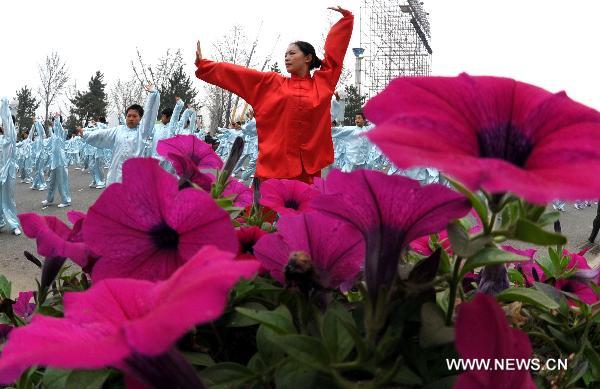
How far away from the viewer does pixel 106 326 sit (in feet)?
1.01

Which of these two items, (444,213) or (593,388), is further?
(593,388)

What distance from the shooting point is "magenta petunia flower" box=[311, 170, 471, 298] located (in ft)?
1.21

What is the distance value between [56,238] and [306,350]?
264mm

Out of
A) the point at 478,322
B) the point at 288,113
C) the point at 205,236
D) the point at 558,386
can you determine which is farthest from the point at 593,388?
the point at 288,113

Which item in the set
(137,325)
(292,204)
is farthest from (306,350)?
(292,204)

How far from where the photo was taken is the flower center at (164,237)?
16.8 inches

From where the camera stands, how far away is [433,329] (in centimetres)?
37

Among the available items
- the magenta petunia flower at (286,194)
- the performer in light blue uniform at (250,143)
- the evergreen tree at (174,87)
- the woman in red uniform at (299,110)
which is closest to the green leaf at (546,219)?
the magenta petunia flower at (286,194)

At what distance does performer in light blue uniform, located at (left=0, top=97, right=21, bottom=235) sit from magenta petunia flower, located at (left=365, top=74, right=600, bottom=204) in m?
8.11

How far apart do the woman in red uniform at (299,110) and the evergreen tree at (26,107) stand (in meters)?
38.4

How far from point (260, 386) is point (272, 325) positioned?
55mm

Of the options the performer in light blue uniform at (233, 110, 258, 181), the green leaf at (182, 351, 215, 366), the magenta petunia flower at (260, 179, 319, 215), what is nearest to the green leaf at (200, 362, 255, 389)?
the green leaf at (182, 351, 215, 366)

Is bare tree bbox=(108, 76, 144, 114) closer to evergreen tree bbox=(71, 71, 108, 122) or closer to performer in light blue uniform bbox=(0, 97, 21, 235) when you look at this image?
evergreen tree bbox=(71, 71, 108, 122)

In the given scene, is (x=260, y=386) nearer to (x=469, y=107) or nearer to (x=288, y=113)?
(x=469, y=107)
